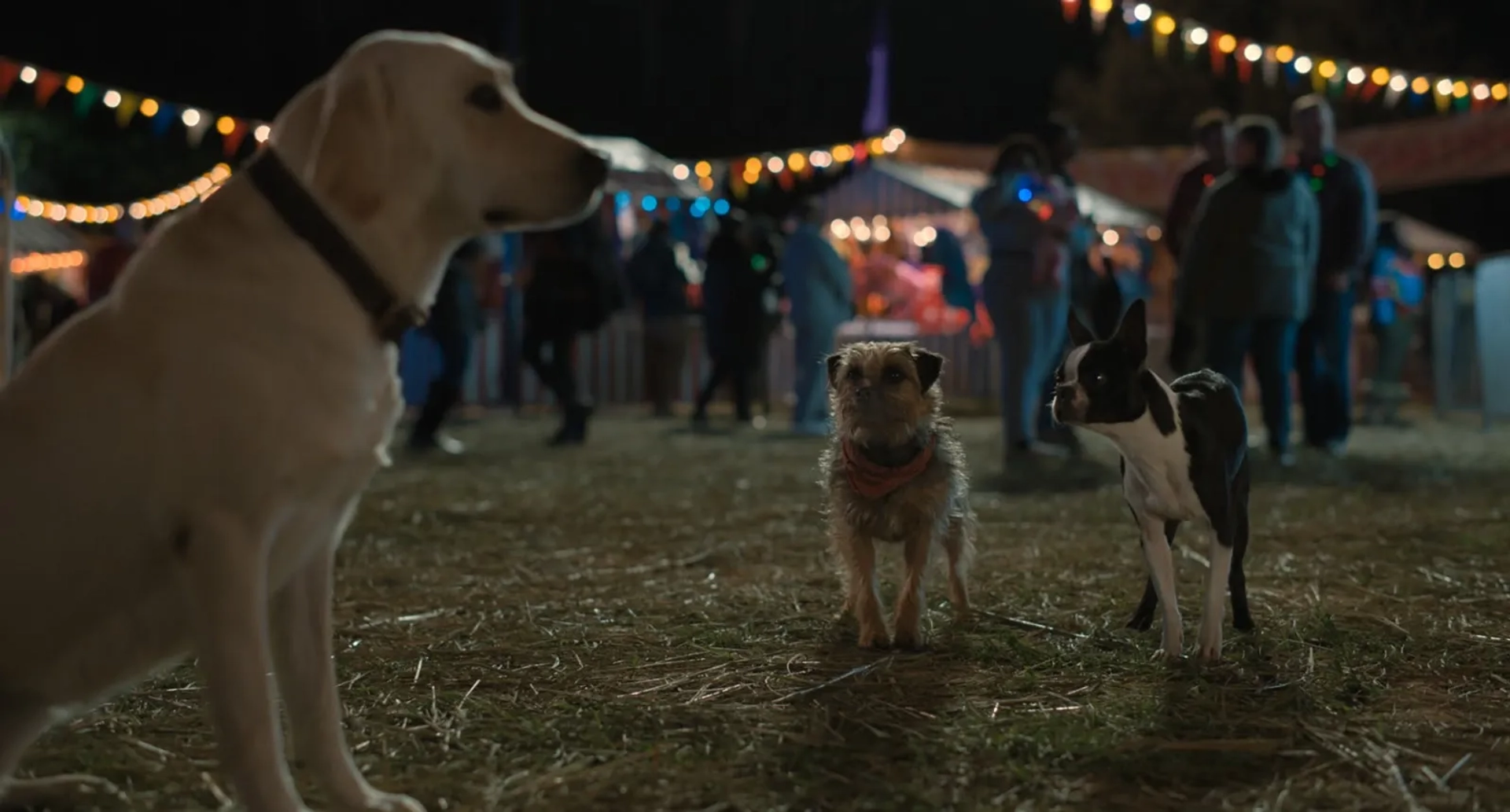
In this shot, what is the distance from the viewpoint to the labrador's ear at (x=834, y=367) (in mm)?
3432

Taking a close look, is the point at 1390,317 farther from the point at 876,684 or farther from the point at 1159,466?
the point at 876,684

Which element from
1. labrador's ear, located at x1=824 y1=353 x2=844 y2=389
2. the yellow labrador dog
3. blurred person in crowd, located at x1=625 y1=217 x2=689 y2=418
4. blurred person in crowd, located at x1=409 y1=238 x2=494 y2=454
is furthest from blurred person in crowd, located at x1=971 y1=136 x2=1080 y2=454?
blurred person in crowd, located at x1=625 y1=217 x2=689 y2=418

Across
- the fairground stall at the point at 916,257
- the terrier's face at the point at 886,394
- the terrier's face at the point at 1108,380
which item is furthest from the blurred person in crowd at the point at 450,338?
the fairground stall at the point at 916,257

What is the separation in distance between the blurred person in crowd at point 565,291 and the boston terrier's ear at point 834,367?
531 cm

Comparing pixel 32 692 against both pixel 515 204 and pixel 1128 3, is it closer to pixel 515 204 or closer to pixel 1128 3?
pixel 515 204

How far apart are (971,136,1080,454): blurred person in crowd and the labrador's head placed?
5310 mm

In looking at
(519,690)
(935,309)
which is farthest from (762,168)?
(519,690)

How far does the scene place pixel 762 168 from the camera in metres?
16.7

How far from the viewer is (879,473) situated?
3.23 metres

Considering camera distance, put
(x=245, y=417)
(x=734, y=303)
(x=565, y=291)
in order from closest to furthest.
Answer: (x=245, y=417) → (x=565, y=291) → (x=734, y=303)

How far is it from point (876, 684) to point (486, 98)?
1.49 metres

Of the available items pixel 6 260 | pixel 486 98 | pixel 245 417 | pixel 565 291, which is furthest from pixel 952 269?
pixel 245 417

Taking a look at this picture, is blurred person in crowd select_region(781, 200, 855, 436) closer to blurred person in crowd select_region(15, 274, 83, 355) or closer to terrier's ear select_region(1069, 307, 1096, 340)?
blurred person in crowd select_region(15, 274, 83, 355)

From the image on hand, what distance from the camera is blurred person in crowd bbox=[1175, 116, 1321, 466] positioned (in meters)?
6.74
